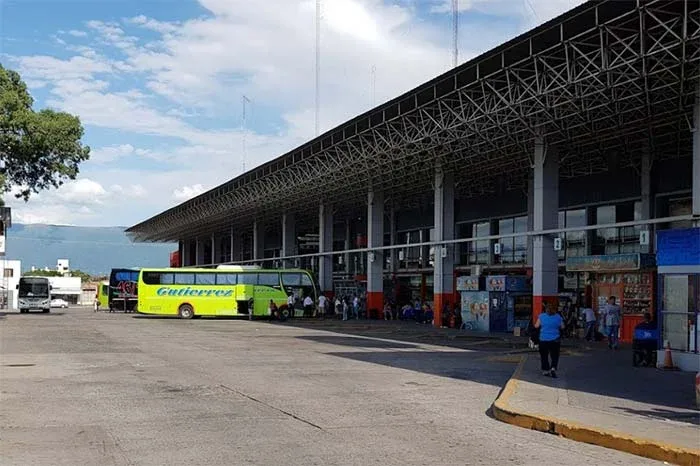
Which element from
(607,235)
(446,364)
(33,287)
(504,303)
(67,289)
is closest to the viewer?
(446,364)

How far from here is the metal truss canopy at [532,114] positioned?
23125 millimetres

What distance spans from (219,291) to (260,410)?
119 feet

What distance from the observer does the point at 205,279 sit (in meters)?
47.9

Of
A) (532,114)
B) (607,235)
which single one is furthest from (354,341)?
(607,235)

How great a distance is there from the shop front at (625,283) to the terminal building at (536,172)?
0.06 metres

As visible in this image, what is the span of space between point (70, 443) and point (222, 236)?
85.3 meters

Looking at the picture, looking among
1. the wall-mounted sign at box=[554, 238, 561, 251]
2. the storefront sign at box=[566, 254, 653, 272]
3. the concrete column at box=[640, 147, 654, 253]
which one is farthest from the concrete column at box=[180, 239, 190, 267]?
the storefront sign at box=[566, 254, 653, 272]

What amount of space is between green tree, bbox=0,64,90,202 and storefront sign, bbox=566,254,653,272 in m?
26.3

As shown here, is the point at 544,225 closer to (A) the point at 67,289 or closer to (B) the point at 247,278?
Result: (B) the point at 247,278

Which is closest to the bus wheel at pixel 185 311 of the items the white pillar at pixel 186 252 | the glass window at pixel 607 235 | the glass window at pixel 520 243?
the glass window at pixel 520 243

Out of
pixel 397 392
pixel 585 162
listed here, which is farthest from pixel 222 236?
pixel 397 392

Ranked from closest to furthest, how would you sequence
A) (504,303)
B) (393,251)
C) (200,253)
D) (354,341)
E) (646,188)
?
(354,341)
(646,188)
(504,303)
(393,251)
(200,253)

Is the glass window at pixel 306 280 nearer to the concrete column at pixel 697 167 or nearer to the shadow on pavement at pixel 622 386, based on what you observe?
the shadow on pavement at pixel 622 386

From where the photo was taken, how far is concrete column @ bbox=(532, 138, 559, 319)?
31.8m
